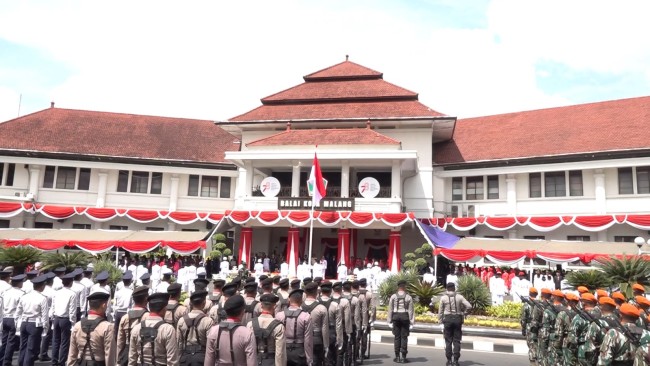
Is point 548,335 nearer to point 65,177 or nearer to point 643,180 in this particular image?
point 643,180

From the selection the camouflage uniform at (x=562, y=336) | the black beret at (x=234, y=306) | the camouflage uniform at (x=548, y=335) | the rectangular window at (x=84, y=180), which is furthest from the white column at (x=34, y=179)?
the camouflage uniform at (x=562, y=336)

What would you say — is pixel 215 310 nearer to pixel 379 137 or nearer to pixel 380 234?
pixel 379 137

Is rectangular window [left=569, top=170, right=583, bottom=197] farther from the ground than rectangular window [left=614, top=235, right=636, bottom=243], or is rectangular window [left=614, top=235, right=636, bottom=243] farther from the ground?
rectangular window [left=569, top=170, right=583, bottom=197]

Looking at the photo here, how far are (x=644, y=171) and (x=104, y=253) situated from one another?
2716 centimetres

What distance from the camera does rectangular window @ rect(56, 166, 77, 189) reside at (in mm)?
30516

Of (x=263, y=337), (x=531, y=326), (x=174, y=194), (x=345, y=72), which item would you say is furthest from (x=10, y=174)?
(x=531, y=326)

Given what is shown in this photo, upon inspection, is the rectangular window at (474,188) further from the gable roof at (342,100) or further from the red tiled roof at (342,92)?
the red tiled roof at (342,92)

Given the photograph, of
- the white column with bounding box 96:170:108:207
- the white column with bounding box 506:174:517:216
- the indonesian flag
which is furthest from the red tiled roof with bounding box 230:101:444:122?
the white column with bounding box 96:170:108:207

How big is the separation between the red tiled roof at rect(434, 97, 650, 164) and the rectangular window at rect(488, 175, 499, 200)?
4.46 ft

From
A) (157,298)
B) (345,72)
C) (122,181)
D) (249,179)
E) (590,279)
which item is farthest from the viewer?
(345,72)

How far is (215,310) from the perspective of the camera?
277 inches

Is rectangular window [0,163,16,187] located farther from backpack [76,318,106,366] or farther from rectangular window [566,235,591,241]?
rectangular window [566,235,591,241]

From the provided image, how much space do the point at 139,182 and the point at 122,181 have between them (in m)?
1.11

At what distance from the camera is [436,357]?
10.7 meters
